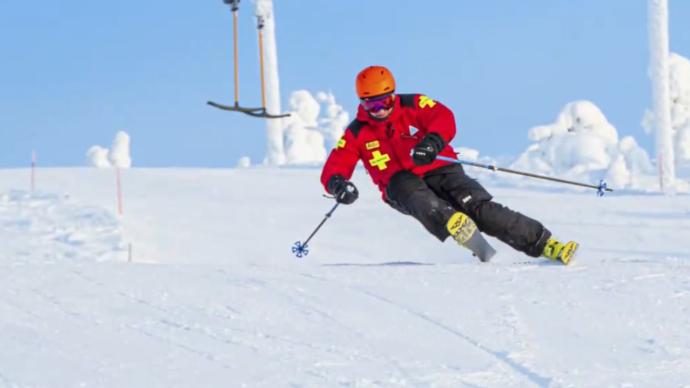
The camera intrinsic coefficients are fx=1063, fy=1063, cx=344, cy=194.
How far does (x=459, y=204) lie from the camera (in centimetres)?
738

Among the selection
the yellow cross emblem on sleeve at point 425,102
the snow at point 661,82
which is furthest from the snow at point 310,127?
the yellow cross emblem on sleeve at point 425,102

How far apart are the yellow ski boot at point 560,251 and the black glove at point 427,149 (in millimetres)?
1040

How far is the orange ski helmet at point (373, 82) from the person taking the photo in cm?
712

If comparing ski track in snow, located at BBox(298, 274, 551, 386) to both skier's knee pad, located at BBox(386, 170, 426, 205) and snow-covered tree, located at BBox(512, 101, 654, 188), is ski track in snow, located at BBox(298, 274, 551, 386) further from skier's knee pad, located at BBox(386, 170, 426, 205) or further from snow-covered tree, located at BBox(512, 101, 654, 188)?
snow-covered tree, located at BBox(512, 101, 654, 188)

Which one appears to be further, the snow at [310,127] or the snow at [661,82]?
the snow at [310,127]

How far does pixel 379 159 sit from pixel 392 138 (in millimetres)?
179

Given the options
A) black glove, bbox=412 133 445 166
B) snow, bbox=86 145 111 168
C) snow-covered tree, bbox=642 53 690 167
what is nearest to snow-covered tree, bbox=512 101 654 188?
snow-covered tree, bbox=642 53 690 167

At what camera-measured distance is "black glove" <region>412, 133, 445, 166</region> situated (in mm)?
6816

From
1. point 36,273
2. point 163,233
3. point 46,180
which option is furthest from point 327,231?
point 36,273

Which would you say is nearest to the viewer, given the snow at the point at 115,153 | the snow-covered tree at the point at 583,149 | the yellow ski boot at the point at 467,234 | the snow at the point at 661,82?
the yellow ski boot at the point at 467,234

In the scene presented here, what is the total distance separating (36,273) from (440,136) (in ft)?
9.07

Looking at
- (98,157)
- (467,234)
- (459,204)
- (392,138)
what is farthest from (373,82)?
(98,157)

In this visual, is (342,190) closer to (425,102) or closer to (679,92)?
(425,102)

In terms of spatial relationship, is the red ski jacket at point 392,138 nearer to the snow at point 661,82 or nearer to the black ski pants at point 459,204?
the black ski pants at point 459,204
